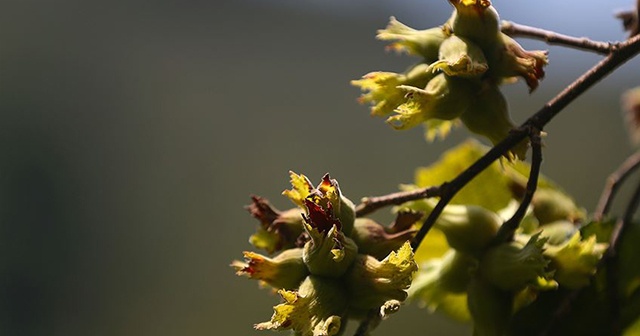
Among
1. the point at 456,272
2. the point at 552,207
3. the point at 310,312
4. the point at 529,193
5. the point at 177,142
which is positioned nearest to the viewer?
the point at 310,312

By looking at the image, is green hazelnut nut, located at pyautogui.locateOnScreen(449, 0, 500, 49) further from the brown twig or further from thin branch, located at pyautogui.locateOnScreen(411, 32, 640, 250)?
the brown twig

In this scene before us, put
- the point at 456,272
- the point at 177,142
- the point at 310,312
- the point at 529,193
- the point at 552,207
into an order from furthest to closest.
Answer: the point at 177,142 < the point at 552,207 < the point at 456,272 < the point at 529,193 < the point at 310,312

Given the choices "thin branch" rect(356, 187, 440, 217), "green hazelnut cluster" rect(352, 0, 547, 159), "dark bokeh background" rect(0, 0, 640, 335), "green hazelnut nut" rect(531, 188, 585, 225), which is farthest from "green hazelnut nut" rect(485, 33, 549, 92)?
"dark bokeh background" rect(0, 0, 640, 335)

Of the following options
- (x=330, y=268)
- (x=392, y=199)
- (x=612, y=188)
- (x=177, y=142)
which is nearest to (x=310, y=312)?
(x=330, y=268)

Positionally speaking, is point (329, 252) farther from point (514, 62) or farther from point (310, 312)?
point (514, 62)

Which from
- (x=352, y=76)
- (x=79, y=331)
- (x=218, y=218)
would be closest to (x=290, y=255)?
(x=218, y=218)

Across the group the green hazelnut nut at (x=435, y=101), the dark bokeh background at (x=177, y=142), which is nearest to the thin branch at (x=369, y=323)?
the green hazelnut nut at (x=435, y=101)
